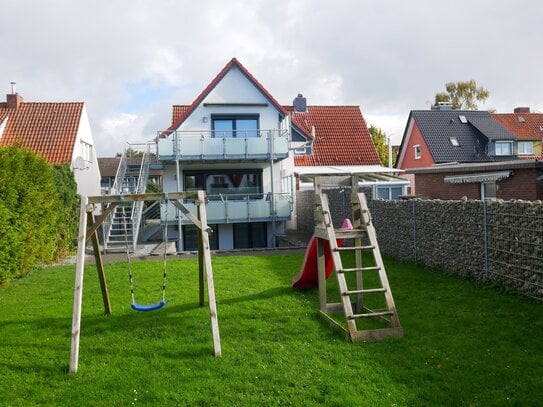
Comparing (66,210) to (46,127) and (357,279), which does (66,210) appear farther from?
(357,279)

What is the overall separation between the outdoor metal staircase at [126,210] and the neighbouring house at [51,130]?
2.41 m

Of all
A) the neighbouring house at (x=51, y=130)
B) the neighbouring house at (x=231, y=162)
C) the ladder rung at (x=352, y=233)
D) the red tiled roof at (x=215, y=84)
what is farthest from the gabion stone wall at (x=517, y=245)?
the neighbouring house at (x=51, y=130)

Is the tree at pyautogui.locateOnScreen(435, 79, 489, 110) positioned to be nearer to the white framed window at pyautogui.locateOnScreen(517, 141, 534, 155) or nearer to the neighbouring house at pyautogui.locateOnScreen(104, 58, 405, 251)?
the white framed window at pyautogui.locateOnScreen(517, 141, 534, 155)

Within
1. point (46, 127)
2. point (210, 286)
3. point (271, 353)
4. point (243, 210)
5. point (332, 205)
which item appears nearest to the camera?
point (271, 353)

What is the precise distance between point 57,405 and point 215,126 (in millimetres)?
19829

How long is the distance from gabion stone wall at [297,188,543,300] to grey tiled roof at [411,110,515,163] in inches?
967

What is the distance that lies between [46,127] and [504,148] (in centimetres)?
3192

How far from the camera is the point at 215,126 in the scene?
23828 mm

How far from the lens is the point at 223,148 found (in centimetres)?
2138

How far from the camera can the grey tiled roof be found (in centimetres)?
3700

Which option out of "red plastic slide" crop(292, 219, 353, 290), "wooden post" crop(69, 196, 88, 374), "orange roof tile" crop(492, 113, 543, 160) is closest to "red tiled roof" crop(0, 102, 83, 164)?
"red plastic slide" crop(292, 219, 353, 290)

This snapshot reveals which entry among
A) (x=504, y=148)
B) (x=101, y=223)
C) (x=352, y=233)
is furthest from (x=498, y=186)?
(x=101, y=223)

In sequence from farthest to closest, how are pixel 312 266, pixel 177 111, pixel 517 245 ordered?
pixel 177 111, pixel 312 266, pixel 517 245

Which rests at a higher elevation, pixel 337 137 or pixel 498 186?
pixel 337 137
